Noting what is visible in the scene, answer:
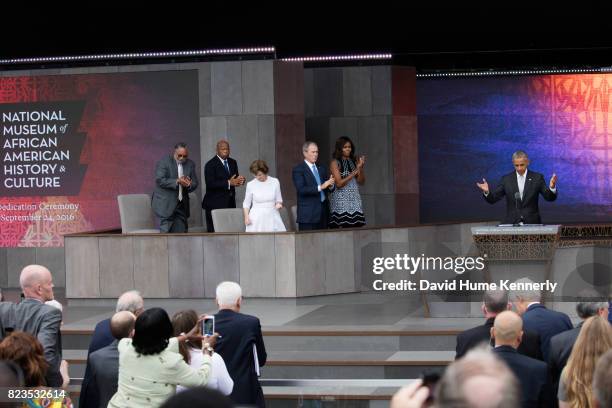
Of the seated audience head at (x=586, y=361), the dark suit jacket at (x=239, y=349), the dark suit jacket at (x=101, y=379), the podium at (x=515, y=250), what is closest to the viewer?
the seated audience head at (x=586, y=361)

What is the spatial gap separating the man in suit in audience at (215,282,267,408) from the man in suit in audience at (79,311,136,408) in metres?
0.70

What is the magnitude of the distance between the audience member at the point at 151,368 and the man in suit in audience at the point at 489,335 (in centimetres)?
167

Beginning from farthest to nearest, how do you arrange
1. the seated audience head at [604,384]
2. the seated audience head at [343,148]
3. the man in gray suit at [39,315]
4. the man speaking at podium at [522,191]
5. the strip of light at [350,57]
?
the strip of light at [350,57], the seated audience head at [343,148], the man speaking at podium at [522,191], the man in gray suit at [39,315], the seated audience head at [604,384]

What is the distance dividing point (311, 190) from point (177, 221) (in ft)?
6.88

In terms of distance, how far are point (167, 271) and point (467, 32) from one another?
6556 millimetres

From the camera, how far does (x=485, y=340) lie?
19.9 ft

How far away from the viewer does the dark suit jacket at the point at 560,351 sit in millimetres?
5957

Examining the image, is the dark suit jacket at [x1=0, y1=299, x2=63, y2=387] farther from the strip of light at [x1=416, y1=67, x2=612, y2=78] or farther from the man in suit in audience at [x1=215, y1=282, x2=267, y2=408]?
the strip of light at [x1=416, y1=67, x2=612, y2=78]

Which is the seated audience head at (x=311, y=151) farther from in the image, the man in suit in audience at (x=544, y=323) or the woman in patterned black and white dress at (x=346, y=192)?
the man in suit in audience at (x=544, y=323)

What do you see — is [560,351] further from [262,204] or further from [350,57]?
[350,57]

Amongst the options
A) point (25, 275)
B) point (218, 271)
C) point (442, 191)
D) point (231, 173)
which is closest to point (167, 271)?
point (218, 271)

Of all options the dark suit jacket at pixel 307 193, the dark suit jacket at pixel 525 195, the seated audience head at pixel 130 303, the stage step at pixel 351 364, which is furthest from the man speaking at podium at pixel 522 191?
the seated audience head at pixel 130 303

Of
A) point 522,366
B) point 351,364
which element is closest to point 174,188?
point 351,364

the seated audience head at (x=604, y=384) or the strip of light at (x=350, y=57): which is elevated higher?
the strip of light at (x=350, y=57)
